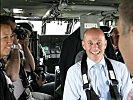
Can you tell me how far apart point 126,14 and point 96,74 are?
69.9 inches

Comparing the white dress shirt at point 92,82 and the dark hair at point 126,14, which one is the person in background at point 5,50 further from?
the dark hair at point 126,14

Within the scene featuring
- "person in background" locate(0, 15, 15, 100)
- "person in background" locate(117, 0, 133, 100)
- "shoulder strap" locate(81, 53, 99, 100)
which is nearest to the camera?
"person in background" locate(117, 0, 133, 100)

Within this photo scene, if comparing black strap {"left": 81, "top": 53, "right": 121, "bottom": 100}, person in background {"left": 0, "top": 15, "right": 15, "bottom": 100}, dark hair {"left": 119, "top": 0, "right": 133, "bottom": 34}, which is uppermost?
dark hair {"left": 119, "top": 0, "right": 133, "bottom": 34}

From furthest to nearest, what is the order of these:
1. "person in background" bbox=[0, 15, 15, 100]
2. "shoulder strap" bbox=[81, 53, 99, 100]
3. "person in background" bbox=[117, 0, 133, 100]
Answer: "shoulder strap" bbox=[81, 53, 99, 100], "person in background" bbox=[0, 15, 15, 100], "person in background" bbox=[117, 0, 133, 100]

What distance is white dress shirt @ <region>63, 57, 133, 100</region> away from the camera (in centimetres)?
228

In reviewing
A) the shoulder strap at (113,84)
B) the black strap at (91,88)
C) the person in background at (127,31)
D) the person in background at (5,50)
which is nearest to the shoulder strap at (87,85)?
the black strap at (91,88)

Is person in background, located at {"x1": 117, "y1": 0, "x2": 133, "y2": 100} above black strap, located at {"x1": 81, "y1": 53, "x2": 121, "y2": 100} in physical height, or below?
above

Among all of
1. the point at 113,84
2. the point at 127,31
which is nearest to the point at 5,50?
the point at 113,84

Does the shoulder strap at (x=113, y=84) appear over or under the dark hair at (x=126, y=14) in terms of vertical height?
under

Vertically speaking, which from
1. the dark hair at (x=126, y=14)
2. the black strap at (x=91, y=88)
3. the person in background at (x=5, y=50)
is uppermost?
the dark hair at (x=126, y=14)

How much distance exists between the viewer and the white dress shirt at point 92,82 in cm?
228

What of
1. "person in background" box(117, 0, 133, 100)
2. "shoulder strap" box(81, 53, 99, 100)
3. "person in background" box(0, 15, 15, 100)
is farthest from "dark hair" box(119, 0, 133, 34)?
"shoulder strap" box(81, 53, 99, 100)

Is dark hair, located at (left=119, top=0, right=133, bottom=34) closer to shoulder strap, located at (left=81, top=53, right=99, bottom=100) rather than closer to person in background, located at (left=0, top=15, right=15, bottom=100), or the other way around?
person in background, located at (left=0, top=15, right=15, bottom=100)

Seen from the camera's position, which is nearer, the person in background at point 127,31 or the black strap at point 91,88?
the person in background at point 127,31
